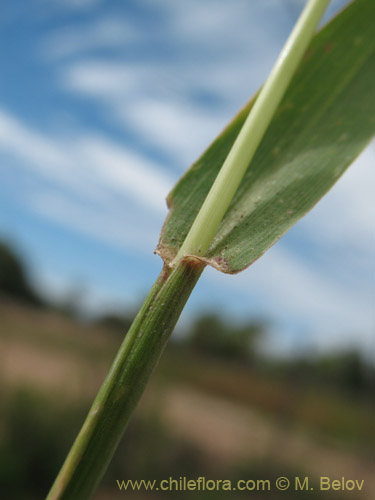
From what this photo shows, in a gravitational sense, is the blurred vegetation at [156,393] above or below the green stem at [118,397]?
above

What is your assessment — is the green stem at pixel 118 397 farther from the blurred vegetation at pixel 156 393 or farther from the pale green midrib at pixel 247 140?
the blurred vegetation at pixel 156 393

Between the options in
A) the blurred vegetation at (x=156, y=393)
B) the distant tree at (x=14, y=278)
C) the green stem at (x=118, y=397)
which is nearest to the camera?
the green stem at (x=118, y=397)

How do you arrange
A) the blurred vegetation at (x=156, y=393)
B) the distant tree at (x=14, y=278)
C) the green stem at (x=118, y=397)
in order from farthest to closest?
the distant tree at (x=14, y=278) → the blurred vegetation at (x=156, y=393) → the green stem at (x=118, y=397)

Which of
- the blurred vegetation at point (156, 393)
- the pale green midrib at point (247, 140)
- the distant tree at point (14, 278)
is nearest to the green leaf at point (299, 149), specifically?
the pale green midrib at point (247, 140)

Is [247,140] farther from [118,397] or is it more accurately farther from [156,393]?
[156,393]

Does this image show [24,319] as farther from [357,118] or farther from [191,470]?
[357,118]

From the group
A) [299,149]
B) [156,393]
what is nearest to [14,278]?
[156,393]

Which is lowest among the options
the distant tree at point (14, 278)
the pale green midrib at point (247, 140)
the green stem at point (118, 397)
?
the green stem at point (118, 397)
